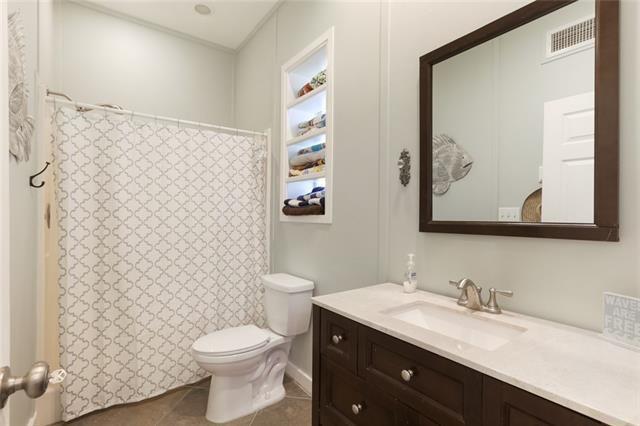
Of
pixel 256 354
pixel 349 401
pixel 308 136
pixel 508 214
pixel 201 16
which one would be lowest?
pixel 256 354

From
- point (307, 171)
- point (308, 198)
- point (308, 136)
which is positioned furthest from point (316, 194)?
point (308, 136)

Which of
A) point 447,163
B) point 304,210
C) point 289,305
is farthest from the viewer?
point 304,210

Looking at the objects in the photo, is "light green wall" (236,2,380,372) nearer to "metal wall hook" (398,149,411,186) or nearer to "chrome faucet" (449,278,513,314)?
"metal wall hook" (398,149,411,186)

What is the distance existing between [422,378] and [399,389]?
11cm

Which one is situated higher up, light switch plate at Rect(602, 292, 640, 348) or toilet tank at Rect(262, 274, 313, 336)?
light switch plate at Rect(602, 292, 640, 348)

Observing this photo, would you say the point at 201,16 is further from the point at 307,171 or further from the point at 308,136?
the point at 307,171

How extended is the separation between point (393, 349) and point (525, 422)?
1.24ft

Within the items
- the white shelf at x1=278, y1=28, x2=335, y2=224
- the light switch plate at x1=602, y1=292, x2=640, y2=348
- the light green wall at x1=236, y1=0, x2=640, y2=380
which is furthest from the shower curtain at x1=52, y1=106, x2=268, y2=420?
the light switch plate at x1=602, y1=292, x2=640, y2=348

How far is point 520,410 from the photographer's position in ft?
2.23

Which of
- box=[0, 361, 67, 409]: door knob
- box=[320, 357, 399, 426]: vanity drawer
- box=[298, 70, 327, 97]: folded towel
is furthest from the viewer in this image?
box=[298, 70, 327, 97]: folded towel

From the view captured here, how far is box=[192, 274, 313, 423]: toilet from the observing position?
68.8 inches

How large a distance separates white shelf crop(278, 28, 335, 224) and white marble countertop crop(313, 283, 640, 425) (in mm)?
1101

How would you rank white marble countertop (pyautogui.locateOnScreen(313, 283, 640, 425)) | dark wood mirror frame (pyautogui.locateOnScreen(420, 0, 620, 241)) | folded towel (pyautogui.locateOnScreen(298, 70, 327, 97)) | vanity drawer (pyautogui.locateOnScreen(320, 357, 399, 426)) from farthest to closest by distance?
folded towel (pyautogui.locateOnScreen(298, 70, 327, 97)) → vanity drawer (pyautogui.locateOnScreen(320, 357, 399, 426)) → dark wood mirror frame (pyautogui.locateOnScreen(420, 0, 620, 241)) → white marble countertop (pyautogui.locateOnScreen(313, 283, 640, 425))

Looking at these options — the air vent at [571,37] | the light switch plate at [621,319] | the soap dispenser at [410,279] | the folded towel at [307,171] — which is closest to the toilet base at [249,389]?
the soap dispenser at [410,279]
